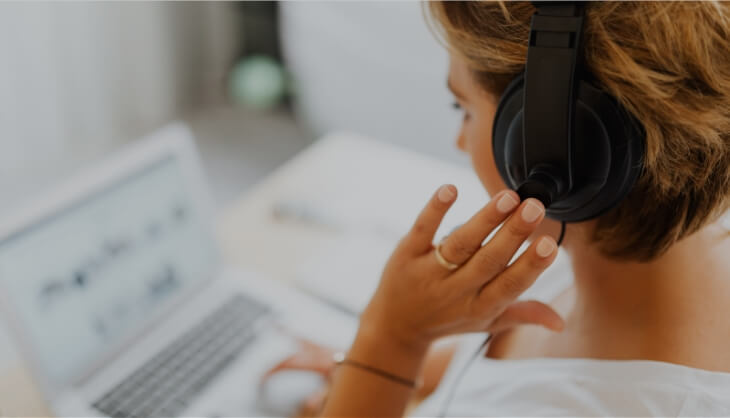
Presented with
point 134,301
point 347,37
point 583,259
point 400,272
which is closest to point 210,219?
point 134,301

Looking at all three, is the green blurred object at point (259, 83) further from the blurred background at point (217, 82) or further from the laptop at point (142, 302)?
the laptop at point (142, 302)

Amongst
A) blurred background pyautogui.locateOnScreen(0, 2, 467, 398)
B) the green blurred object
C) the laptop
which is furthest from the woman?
the green blurred object

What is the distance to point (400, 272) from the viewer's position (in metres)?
0.64

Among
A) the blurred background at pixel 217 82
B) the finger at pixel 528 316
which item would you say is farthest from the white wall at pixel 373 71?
the finger at pixel 528 316

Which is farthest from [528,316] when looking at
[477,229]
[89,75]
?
[89,75]

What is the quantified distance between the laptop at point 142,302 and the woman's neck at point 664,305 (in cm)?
39

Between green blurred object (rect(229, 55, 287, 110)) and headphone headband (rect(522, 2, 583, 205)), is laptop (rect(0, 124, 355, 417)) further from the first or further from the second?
green blurred object (rect(229, 55, 287, 110))

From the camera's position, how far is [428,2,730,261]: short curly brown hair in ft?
1.52

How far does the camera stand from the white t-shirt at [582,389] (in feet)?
1.71

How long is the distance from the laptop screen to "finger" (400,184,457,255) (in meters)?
0.43

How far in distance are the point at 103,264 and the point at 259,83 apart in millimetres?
1941

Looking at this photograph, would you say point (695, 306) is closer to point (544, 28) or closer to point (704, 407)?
point (704, 407)

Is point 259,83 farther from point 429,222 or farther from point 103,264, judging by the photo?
point 429,222

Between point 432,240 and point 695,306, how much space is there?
0.25m
